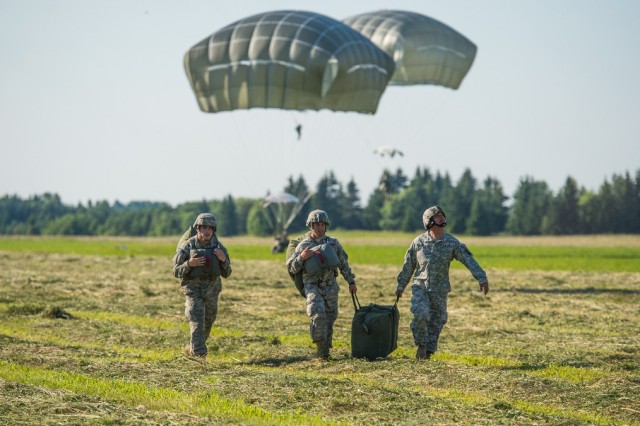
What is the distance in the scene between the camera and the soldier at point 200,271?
12461 millimetres

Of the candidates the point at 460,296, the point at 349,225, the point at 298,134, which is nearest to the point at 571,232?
the point at 349,225

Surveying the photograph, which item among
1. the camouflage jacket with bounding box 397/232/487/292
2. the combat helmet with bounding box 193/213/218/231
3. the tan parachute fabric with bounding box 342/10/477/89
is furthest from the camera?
the tan parachute fabric with bounding box 342/10/477/89

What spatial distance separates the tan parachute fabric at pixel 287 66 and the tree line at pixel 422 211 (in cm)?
6384

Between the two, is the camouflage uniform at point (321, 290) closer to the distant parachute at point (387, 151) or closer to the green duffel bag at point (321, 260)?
the green duffel bag at point (321, 260)

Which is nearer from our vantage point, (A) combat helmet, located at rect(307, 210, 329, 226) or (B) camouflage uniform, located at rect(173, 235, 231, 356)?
(A) combat helmet, located at rect(307, 210, 329, 226)

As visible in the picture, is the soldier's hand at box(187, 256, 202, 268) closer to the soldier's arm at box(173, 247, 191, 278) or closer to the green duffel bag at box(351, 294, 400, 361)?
the soldier's arm at box(173, 247, 191, 278)

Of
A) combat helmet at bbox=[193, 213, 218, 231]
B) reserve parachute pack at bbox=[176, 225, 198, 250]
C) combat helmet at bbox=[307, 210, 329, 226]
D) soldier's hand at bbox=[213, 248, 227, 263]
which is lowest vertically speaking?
soldier's hand at bbox=[213, 248, 227, 263]

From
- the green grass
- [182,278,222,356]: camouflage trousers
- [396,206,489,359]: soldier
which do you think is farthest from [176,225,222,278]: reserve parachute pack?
the green grass

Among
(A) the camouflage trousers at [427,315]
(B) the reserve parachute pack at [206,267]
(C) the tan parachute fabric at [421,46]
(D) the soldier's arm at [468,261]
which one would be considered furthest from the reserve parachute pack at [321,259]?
(C) the tan parachute fabric at [421,46]

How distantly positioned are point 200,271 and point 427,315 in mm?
3156

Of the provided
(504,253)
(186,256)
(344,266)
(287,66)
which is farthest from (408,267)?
(504,253)

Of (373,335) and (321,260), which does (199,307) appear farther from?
(373,335)

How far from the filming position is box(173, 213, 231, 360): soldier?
40.9 ft

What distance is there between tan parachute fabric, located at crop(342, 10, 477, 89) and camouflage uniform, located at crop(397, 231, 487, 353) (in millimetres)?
26253
